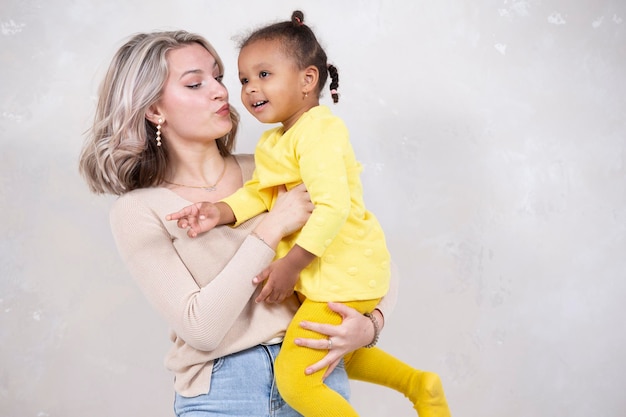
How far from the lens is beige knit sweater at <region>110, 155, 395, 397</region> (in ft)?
6.17

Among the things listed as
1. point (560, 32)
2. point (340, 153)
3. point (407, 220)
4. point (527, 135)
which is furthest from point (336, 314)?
point (560, 32)

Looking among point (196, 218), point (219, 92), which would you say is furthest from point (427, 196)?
point (196, 218)

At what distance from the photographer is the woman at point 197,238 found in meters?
1.91

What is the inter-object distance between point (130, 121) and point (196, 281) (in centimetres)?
49

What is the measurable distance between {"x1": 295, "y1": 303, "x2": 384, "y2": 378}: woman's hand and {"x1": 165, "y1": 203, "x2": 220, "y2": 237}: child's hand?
1.18ft

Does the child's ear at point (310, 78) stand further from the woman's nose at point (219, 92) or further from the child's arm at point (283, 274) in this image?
the child's arm at point (283, 274)

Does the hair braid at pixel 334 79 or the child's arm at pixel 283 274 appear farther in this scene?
the hair braid at pixel 334 79

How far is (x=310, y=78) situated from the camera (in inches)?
77.9

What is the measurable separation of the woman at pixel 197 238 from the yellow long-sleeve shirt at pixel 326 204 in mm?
59

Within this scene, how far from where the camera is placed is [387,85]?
318 centimetres

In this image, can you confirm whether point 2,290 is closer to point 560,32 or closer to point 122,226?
point 122,226

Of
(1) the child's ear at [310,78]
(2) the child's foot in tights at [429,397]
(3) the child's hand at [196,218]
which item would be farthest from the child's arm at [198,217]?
(2) the child's foot in tights at [429,397]

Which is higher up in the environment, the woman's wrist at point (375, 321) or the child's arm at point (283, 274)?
the child's arm at point (283, 274)

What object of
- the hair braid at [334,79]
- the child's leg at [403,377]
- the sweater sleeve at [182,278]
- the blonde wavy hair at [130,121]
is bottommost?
the child's leg at [403,377]
